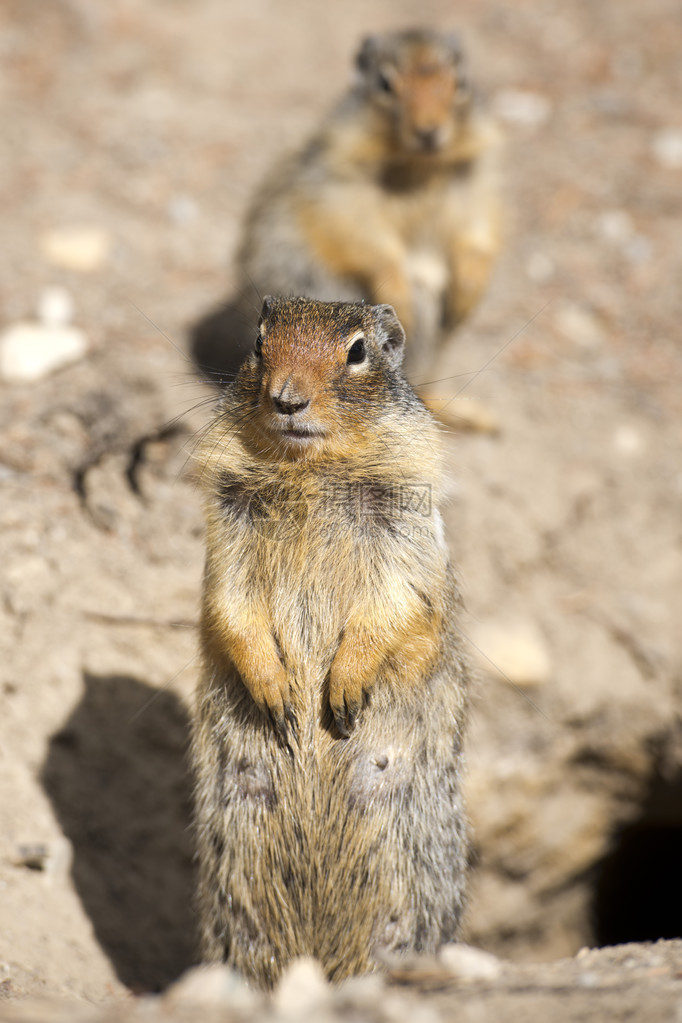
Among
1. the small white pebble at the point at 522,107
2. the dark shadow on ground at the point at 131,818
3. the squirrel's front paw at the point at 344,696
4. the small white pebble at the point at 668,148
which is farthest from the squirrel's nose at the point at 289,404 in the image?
the small white pebble at the point at 522,107

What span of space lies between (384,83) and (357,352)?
3050 mm

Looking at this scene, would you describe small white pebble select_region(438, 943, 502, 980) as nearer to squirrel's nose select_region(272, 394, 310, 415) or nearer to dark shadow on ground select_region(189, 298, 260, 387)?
squirrel's nose select_region(272, 394, 310, 415)

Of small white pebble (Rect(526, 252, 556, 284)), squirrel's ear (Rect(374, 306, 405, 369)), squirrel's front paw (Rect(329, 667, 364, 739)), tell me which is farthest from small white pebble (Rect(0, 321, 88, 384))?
small white pebble (Rect(526, 252, 556, 284))

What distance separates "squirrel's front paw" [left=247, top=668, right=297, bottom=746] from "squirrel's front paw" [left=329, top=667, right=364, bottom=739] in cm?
13

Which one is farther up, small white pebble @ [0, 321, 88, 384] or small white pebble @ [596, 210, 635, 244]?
small white pebble @ [596, 210, 635, 244]

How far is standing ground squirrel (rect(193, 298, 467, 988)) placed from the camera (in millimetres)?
3037

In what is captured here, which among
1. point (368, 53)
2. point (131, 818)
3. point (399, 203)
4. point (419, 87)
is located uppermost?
point (368, 53)

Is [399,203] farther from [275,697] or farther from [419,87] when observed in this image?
[275,697]

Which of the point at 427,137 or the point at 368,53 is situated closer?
the point at 427,137

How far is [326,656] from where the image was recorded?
3098mm

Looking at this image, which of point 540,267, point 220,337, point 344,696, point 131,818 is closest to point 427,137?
point 220,337

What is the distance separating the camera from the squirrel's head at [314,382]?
2924mm

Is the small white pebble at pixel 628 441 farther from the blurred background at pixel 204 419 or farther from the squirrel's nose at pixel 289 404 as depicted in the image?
the squirrel's nose at pixel 289 404

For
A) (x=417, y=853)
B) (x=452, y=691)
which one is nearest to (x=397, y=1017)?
(x=417, y=853)
